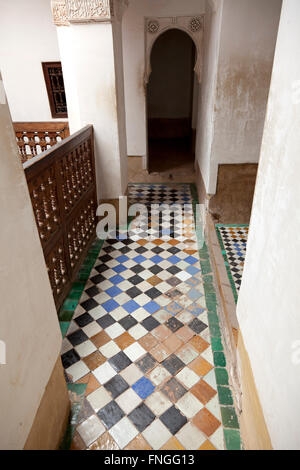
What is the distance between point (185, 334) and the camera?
2.92 metres

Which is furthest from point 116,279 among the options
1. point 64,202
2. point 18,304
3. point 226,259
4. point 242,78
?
point 242,78

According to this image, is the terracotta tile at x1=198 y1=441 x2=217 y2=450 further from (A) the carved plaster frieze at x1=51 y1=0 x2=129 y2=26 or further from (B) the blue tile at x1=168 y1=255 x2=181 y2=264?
(A) the carved plaster frieze at x1=51 y1=0 x2=129 y2=26

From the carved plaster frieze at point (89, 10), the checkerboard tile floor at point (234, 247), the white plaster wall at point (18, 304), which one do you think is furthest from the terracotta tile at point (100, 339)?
the carved plaster frieze at point (89, 10)

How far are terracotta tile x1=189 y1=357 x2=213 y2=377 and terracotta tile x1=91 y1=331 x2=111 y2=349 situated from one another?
83 centimetres

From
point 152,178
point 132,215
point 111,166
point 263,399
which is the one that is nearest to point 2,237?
point 263,399

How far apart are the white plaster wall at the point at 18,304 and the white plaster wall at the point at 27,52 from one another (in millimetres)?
7130

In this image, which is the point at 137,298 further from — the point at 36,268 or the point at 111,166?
the point at 111,166

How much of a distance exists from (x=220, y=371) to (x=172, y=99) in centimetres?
961

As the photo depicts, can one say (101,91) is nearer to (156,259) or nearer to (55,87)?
(156,259)

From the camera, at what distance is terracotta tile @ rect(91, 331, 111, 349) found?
2.84 m

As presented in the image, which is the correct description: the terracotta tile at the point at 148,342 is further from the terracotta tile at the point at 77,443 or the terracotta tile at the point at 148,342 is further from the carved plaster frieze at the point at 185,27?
the carved plaster frieze at the point at 185,27

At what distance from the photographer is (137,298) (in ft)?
11.1

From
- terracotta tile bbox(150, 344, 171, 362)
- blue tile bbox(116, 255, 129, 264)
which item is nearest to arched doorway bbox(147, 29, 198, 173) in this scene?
blue tile bbox(116, 255, 129, 264)

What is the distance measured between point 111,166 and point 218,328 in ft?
9.52
